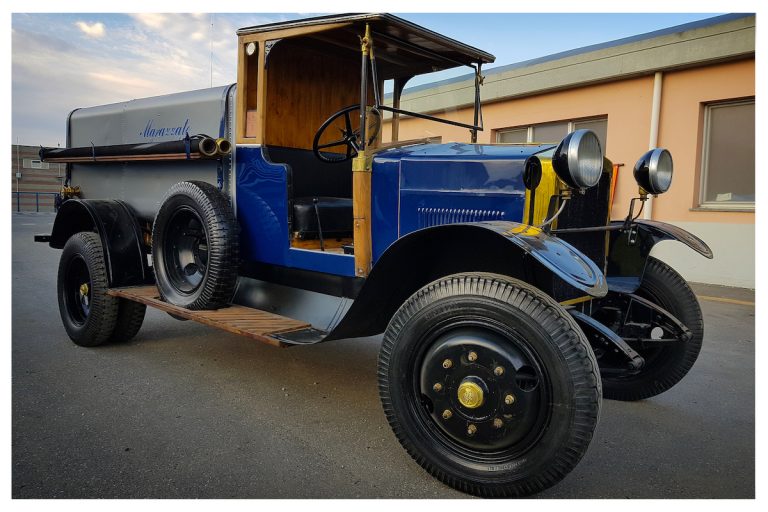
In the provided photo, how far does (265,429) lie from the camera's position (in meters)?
3.04

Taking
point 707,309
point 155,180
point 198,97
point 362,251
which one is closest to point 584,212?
point 362,251

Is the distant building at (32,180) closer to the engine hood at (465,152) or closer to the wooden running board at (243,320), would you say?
the wooden running board at (243,320)

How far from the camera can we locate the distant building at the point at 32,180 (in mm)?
27562

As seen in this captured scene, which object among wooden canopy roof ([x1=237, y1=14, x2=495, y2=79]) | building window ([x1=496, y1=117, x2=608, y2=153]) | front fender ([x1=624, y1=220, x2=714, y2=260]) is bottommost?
front fender ([x1=624, y1=220, x2=714, y2=260])

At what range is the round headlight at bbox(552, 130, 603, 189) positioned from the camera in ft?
8.27

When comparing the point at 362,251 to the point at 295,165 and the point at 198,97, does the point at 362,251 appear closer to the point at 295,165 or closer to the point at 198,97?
the point at 295,165

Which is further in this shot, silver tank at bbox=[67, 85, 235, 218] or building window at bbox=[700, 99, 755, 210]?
building window at bbox=[700, 99, 755, 210]

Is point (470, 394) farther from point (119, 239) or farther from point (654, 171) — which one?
point (119, 239)

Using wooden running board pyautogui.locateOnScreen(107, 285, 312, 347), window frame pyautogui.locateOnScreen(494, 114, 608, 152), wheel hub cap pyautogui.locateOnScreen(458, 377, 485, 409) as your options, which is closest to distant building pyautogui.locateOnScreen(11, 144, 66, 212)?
window frame pyautogui.locateOnScreen(494, 114, 608, 152)

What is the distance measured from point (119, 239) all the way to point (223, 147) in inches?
54.4

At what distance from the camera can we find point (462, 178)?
9.61 ft

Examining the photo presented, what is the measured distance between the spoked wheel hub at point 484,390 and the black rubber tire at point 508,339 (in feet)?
0.11

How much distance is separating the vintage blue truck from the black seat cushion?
0.01 m

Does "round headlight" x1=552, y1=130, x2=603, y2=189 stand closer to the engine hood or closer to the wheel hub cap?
the engine hood
